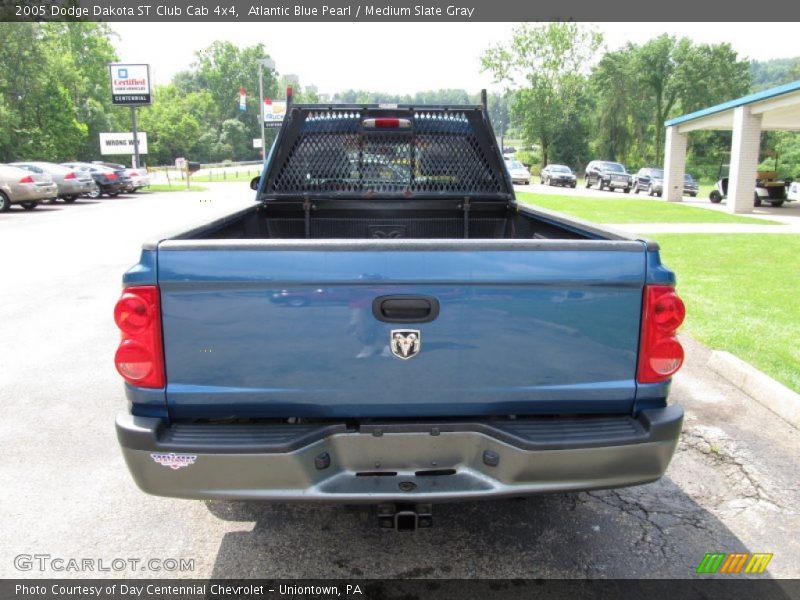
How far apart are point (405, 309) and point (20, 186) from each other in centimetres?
2262

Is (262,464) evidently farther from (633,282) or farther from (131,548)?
(633,282)

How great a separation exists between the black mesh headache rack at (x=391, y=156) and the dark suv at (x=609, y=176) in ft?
122

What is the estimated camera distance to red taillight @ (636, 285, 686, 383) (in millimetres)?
2721

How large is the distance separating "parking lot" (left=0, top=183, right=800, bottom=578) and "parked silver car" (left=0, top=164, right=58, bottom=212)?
61.8 feet

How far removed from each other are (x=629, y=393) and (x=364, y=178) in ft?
9.51

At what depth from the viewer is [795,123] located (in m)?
29.0

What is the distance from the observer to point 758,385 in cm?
538

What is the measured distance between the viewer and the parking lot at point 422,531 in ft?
10.5

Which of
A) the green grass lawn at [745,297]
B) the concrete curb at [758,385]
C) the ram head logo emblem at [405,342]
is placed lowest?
the concrete curb at [758,385]

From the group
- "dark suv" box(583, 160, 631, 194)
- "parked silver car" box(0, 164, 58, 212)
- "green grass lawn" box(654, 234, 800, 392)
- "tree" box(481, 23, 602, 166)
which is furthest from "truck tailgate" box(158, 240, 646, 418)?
"tree" box(481, 23, 602, 166)

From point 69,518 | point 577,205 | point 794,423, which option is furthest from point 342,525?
point 577,205

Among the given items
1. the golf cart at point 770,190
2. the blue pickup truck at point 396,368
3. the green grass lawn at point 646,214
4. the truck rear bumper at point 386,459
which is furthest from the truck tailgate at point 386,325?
the golf cart at point 770,190

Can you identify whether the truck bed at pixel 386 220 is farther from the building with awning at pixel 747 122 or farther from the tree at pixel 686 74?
the tree at pixel 686 74

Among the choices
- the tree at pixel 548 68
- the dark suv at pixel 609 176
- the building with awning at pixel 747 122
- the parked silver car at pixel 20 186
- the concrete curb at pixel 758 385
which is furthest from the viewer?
the tree at pixel 548 68
